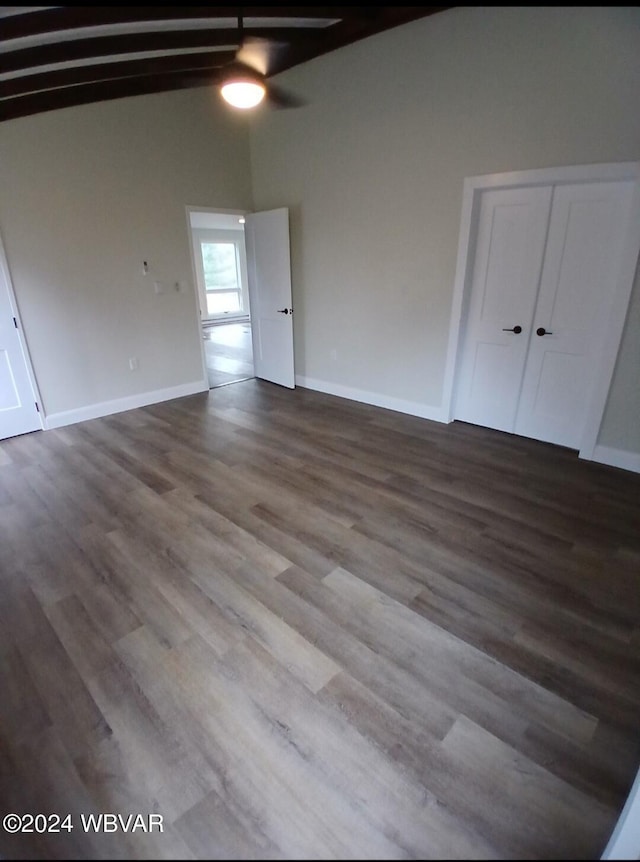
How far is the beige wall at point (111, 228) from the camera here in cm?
366

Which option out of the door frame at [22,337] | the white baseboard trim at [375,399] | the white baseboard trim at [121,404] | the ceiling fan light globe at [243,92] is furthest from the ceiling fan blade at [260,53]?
the white baseboard trim at [121,404]

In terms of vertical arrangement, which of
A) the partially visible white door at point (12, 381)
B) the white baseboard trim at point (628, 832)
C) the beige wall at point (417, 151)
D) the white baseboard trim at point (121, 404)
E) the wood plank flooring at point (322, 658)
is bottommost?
the wood plank flooring at point (322, 658)

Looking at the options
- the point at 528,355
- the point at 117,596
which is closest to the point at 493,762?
the point at 117,596

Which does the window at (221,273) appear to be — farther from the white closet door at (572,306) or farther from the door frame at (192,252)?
the white closet door at (572,306)

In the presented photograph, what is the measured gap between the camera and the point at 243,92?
2910mm

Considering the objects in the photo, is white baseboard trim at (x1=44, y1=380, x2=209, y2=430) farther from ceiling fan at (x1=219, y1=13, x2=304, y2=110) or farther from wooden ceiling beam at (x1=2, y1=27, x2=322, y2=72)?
ceiling fan at (x1=219, y1=13, x2=304, y2=110)

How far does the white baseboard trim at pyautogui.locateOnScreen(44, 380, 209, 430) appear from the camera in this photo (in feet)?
13.7

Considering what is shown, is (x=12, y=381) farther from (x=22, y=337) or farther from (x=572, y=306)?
(x=572, y=306)

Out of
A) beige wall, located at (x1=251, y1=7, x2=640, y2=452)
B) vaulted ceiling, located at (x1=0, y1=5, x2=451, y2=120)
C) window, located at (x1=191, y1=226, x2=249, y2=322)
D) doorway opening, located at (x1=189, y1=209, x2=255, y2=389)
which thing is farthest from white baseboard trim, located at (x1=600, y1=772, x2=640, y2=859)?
window, located at (x1=191, y1=226, x2=249, y2=322)

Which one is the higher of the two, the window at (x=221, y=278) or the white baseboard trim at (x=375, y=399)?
the window at (x=221, y=278)

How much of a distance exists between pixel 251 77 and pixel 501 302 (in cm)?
253

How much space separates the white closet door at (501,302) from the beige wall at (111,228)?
3109 millimetres

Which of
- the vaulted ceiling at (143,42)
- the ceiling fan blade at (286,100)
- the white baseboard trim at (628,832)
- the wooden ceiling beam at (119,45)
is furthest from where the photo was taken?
the ceiling fan blade at (286,100)

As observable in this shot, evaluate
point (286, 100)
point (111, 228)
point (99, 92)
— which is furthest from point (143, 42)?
point (286, 100)
